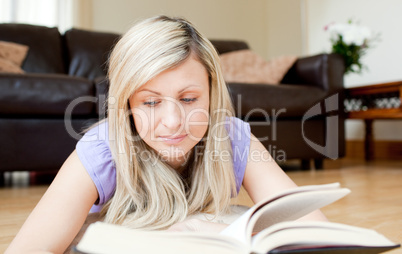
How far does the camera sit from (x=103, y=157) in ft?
2.58

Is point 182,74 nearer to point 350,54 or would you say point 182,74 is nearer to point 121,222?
point 121,222

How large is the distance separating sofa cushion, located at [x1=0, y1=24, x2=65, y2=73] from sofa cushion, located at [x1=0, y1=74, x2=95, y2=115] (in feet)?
2.13

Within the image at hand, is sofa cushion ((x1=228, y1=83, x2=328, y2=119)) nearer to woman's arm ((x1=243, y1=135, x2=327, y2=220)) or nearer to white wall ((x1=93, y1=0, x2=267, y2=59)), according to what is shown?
woman's arm ((x1=243, y1=135, x2=327, y2=220))

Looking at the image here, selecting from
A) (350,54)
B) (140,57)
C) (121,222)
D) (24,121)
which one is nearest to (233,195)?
(121,222)

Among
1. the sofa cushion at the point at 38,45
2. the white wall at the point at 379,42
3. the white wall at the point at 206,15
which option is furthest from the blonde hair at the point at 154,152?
the white wall at the point at 206,15

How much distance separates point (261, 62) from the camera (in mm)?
2590

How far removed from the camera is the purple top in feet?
2.49

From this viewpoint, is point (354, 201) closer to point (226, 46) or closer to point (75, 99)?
point (75, 99)

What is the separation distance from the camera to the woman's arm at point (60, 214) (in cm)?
59

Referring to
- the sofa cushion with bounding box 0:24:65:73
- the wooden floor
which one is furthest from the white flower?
the sofa cushion with bounding box 0:24:65:73

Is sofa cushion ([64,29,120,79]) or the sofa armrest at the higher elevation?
sofa cushion ([64,29,120,79])

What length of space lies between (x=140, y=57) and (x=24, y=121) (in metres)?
1.22

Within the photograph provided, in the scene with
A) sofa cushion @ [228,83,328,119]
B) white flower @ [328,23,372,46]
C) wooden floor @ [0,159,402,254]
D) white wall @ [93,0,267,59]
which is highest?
white wall @ [93,0,267,59]

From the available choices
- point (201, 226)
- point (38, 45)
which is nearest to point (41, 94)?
point (38, 45)
